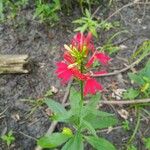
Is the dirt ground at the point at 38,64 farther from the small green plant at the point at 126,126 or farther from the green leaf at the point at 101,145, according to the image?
the green leaf at the point at 101,145

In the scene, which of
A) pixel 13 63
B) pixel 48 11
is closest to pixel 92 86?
pixel 13 63

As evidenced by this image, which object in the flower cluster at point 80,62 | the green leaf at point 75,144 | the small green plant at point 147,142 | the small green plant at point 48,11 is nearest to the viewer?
the flower cluster at point 80,62

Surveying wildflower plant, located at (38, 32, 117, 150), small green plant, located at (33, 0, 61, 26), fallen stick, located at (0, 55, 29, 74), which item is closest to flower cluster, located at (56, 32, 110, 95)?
wildflower plant, located at (38, 32, 117, 150)

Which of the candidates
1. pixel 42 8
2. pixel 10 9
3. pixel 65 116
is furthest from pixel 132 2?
pixel 65 116

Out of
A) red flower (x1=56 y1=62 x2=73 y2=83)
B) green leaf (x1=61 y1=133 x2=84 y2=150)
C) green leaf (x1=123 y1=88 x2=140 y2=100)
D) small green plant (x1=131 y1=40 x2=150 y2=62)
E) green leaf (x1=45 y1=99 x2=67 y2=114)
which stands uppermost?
red flower (x1=56 y1=62 x2=73 y2=83)

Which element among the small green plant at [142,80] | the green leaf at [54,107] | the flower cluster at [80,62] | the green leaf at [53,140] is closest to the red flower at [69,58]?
the flower cluster at [80,62]

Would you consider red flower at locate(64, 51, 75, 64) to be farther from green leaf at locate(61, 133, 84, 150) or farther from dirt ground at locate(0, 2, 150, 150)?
dirt ground at locate(0, 2, 150, 150)
